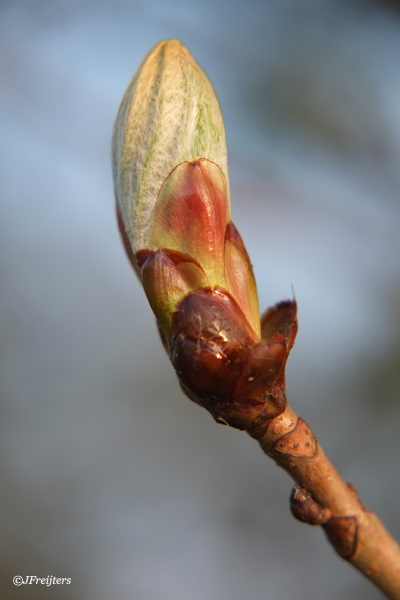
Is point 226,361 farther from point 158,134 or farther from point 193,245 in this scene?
point 158,134

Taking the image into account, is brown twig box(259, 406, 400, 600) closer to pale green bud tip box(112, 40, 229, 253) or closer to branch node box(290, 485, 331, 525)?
branch node box(290, 485, 331, 525)

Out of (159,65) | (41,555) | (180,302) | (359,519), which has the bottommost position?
(41,555)

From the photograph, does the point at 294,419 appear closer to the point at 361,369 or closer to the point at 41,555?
the point at 361,369

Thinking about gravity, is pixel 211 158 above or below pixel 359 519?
above

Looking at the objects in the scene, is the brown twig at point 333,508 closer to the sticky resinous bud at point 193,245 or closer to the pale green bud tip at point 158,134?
the sticky resinous bud at point 193,245

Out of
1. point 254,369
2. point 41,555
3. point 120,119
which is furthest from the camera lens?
point 41,555

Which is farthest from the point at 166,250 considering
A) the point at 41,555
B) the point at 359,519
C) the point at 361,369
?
the point at 41,555

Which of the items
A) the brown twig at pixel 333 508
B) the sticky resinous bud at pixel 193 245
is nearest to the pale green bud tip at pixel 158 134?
the sticky resinous bud at pixel 193 245

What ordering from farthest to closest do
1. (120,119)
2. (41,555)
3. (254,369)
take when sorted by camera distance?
(41,555), (120,119), (254,369)
